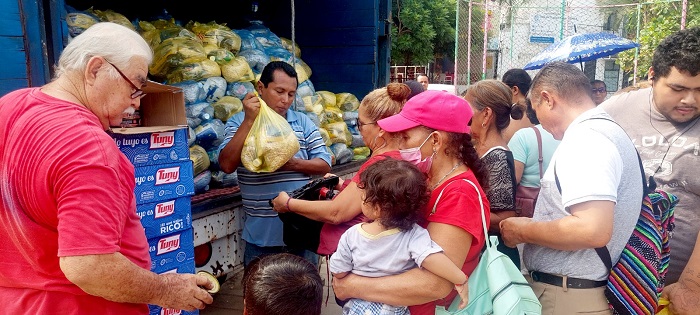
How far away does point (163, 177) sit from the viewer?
2416 mm

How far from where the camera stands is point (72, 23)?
3154mm

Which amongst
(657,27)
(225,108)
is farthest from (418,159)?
(657,27)

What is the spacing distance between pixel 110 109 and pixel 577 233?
156 cm

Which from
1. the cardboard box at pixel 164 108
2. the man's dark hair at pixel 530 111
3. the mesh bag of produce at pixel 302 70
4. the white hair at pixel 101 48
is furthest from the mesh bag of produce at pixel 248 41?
the white hair at pixel 101 48

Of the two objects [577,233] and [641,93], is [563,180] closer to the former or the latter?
[577,233]

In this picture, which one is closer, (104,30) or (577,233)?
(104,30)

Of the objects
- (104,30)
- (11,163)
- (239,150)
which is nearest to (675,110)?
(239,150)

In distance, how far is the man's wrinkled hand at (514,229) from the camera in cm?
201

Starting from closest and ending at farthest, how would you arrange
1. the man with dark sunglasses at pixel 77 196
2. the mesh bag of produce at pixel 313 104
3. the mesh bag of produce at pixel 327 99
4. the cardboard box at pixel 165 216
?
the man with dark sunglasses at pixel 77 196 < the cardboard box at pixel 165 216 < the mesh bag of produce at pixel 313 104 < the mesh bag of produce at pixel 327 99

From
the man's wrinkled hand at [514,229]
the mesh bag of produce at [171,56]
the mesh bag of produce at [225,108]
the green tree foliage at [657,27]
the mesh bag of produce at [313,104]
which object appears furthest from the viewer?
the green tree foliage at [657,27]

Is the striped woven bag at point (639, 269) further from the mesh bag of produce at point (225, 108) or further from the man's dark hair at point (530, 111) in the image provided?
the mesh bag of produce at point (225, 108)

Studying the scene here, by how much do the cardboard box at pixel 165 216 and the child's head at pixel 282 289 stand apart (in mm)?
851

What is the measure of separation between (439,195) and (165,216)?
4.38ft

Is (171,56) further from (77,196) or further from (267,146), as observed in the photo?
(77,196)
